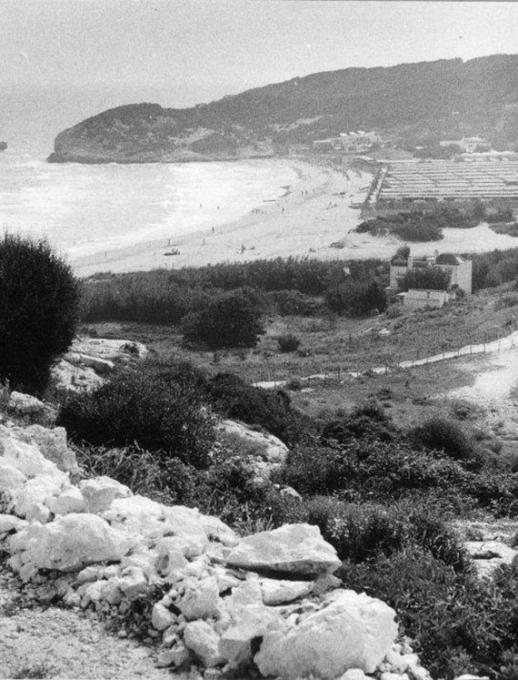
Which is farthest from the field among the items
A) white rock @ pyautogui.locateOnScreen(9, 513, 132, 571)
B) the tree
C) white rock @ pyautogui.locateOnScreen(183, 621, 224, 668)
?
white rock @ pyautogui.locateOnScreen(183, 621, 224, 668)

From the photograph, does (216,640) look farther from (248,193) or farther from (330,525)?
(248,193)

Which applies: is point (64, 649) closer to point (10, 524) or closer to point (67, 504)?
point (67, 504)

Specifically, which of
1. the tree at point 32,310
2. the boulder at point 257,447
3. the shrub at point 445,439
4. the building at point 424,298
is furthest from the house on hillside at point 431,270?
the tree at point 32,310

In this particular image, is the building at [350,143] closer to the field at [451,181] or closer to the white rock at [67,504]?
the field at [451,181]

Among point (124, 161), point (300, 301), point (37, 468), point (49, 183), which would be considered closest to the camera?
point (37, 468)

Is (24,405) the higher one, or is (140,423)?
(24,405)

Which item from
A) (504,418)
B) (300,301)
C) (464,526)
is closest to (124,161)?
(300,301)

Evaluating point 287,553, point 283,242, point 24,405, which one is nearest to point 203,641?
point 287,553
